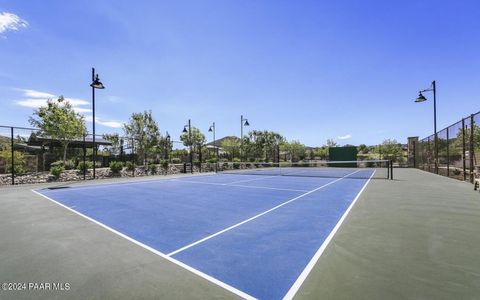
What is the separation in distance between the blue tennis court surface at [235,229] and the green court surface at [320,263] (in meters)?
0.30

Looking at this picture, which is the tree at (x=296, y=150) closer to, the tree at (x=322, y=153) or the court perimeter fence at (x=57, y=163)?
the tree at (x=322, y=153)

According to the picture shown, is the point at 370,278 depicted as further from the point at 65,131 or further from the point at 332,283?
the point at 65,131

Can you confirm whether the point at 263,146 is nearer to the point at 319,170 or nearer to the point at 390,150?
the point at 319,170

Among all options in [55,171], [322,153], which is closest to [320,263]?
[55,171]

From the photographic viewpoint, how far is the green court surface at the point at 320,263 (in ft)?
10.3

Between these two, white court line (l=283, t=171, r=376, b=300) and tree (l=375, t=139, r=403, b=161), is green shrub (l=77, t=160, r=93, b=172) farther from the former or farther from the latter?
tree (l=375, t=139, r=403, b=161)

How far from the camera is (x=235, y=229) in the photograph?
5.81 metres

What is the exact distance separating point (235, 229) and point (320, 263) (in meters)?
2.24

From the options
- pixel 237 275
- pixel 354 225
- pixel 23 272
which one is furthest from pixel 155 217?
pixel 354 225

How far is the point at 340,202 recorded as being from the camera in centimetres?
905

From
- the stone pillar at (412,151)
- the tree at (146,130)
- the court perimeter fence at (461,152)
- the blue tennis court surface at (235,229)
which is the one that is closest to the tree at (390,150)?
the stone pillar at (412,151)

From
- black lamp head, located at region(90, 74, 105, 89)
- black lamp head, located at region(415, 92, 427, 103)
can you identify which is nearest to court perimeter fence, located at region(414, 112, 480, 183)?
black lamp head, located at region(415, 92, 427, 103)

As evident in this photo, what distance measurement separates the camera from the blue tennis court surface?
3.72 m

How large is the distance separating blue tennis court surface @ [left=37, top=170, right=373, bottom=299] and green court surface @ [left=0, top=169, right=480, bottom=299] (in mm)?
303
